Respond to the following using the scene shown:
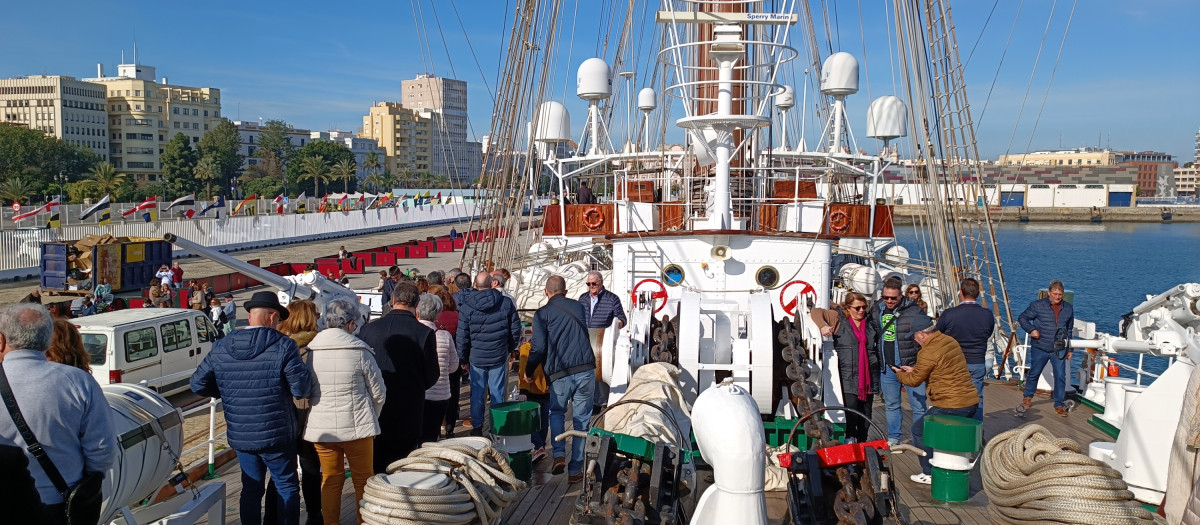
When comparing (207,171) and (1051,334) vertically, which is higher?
(207,171)

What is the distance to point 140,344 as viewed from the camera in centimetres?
1029

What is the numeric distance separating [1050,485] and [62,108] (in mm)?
123708

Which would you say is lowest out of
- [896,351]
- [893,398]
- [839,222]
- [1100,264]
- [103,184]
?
[1100,264]

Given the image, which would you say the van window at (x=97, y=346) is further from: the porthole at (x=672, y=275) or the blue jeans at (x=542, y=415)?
the porthole at (x=672, y=275)

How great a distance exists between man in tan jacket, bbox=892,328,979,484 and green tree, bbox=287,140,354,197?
9497 cm

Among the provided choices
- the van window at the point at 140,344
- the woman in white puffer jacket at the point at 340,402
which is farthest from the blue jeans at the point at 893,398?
the van window at the point at 140,344

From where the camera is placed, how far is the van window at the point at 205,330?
1131cm

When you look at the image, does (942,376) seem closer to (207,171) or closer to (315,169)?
(207,171)

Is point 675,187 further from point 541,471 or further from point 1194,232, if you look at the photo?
point 1194,232

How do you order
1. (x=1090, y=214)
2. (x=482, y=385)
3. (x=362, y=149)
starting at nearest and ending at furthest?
(x=482, y=385) → (x=1090, y=214) → (x=362, y=149)

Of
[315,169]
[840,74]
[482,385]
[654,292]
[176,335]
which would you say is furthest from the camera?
[315,169]

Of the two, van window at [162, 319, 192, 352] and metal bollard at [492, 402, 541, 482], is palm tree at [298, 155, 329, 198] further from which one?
metal bollard at [492, 402, 541, 482]

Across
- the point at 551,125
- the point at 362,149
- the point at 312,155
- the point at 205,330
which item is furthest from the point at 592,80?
the point at 362,149

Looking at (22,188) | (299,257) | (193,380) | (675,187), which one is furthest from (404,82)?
(193,380)
